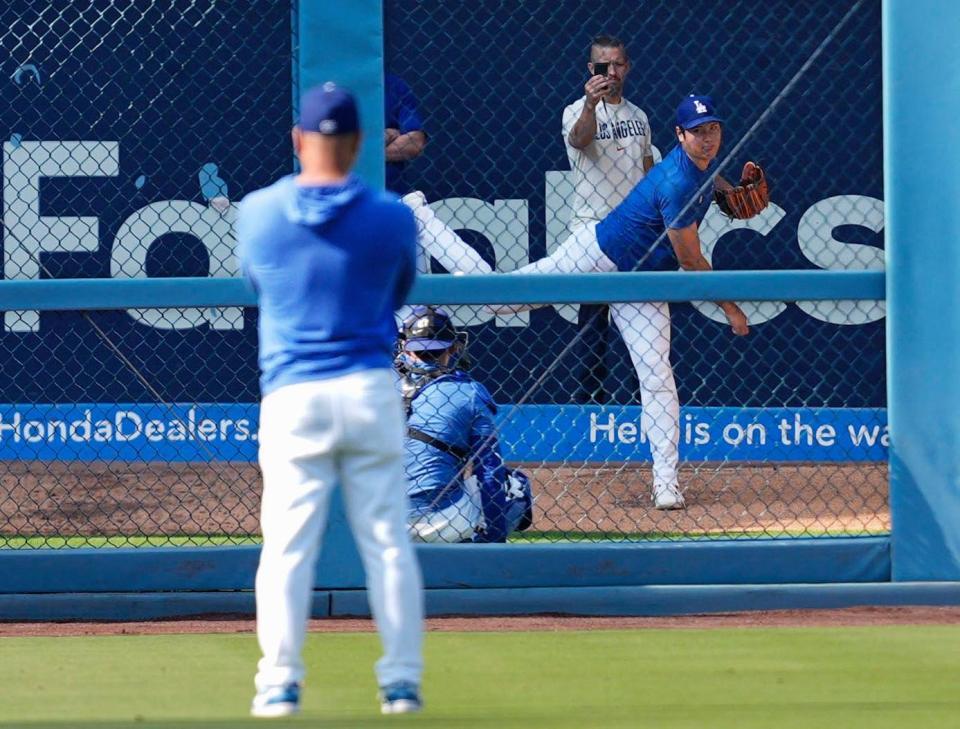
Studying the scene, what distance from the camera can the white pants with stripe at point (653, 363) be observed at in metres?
7.85

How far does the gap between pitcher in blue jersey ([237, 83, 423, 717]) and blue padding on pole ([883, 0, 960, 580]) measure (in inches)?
134

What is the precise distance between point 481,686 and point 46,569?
2.53m

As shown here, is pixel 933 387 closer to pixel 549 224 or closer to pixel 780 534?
pixel 780 534

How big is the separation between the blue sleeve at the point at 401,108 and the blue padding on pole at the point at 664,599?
232 cm

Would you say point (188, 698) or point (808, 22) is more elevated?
point (808, 22)

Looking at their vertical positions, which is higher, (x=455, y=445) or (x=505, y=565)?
(x=455, y=445)

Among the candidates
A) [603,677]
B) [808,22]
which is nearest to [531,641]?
[603,677]

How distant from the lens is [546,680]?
4.99 metres

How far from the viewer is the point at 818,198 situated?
32.3 ft

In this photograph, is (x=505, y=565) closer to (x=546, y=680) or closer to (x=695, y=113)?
(x=546, y=680)

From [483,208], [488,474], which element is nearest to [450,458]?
[488,474]

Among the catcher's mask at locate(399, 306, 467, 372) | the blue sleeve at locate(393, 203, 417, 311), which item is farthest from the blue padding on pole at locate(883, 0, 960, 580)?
the blue sleeve at locate(393, 203, 417, 311)

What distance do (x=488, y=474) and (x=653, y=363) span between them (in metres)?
1.16

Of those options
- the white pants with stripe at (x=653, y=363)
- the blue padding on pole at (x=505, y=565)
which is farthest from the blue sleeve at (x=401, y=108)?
the blue padding on pole at (x=505, y=565)
